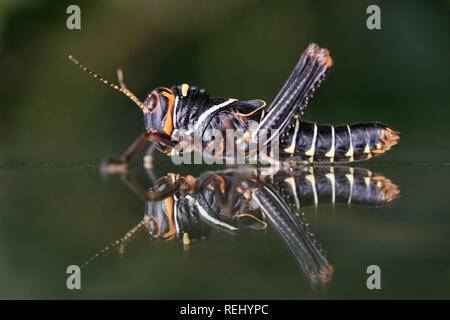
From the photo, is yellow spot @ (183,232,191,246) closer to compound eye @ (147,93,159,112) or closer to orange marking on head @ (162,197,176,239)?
orange marking on head @ (162,197,176,239)

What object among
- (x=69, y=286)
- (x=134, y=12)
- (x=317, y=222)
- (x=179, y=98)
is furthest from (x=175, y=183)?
(x=134, y=12)

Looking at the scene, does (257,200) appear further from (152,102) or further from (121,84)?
(121,84)

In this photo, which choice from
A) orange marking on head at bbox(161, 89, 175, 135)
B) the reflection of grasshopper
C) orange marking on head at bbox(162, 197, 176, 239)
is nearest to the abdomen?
the reflection of grasshopper

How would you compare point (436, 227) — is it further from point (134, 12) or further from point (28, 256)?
point (134, 12)

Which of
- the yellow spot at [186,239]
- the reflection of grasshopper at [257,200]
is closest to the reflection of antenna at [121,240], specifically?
the reflection of grasshopper at [257,200]

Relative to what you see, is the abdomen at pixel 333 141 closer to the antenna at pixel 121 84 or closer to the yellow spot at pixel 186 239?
the antenna at pixel 121 84

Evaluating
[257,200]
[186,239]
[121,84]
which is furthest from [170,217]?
[121,84]
